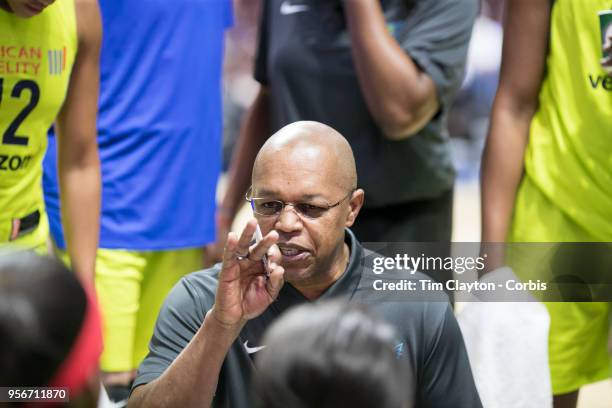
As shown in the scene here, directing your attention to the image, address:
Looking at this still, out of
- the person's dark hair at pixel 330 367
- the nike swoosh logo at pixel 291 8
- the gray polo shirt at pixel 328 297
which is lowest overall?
the gray polo shirt at pixel 328 297

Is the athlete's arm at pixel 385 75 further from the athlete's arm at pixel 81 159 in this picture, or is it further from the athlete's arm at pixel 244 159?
A: the athlete's arm at pixel 81 159

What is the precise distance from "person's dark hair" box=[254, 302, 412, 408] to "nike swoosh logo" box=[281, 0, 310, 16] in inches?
89.3

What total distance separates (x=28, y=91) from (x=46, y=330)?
5.87 feet

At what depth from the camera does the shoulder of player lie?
3293 mm

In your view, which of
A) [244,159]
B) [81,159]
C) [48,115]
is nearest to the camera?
[48,115]

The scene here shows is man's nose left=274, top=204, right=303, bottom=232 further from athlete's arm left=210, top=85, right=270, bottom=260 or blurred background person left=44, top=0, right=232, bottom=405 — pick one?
athlete's arm left=210, top=85, right=270, bottom=260

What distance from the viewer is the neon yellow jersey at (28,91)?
3.04 metres

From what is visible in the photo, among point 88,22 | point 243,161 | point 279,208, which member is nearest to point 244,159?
point 243,161

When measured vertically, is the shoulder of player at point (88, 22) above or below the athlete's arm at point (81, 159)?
above

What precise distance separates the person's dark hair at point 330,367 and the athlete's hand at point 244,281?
681mm

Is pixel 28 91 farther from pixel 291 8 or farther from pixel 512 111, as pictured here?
pixel 512 111

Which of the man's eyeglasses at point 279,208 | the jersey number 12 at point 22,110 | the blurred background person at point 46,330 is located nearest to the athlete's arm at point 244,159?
the jersey number 12 at point 22,110

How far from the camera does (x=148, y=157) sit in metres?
3.97

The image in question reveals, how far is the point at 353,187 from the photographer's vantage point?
112 inches
